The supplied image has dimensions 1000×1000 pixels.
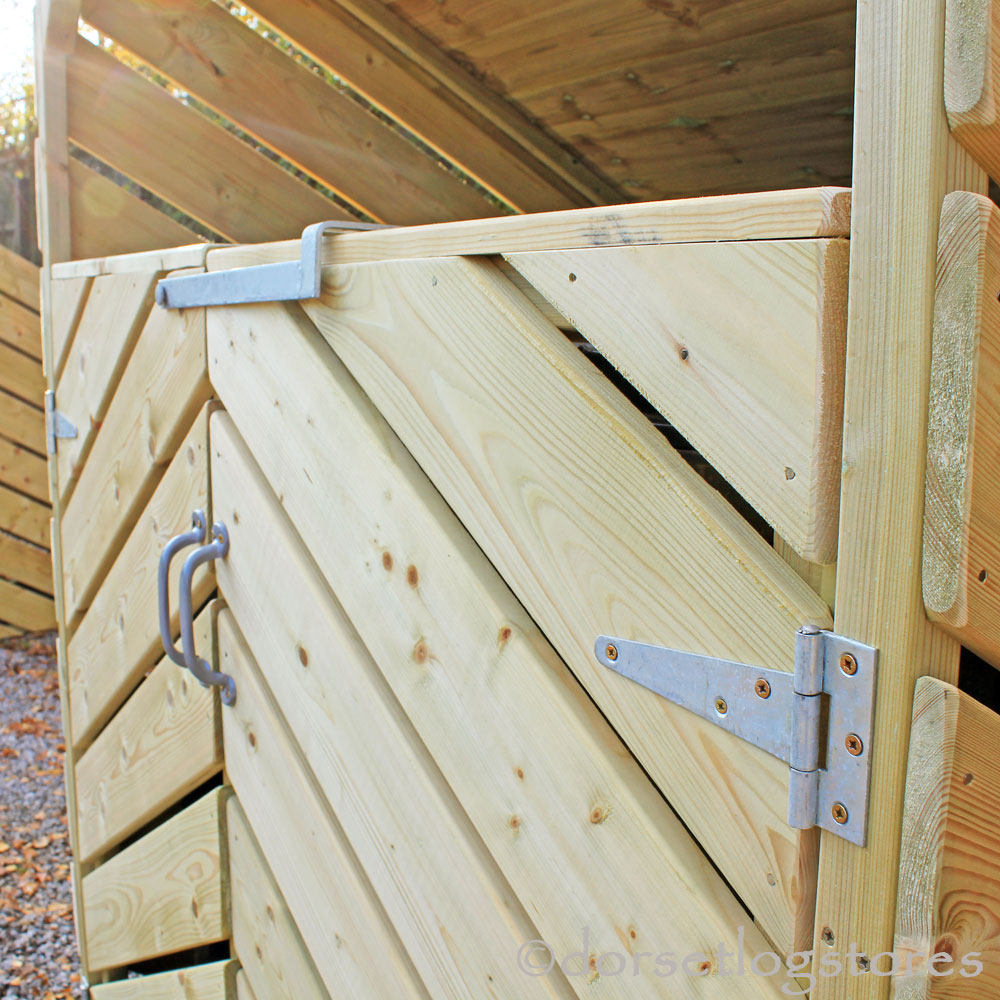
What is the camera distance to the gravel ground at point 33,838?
349 centimetres

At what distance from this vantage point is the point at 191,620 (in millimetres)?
1858

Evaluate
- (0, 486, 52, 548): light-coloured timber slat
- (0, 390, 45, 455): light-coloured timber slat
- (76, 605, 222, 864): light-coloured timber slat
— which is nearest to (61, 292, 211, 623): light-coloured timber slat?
(76, 605, 222, 864): light-coloured timber slat

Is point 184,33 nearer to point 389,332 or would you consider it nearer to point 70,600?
point 70,600

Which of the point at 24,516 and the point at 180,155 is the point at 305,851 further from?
the point at 24,516

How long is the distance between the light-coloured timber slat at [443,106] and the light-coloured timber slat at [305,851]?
6.10 ft

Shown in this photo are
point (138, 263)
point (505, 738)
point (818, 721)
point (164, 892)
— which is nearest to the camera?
point (818, 721)

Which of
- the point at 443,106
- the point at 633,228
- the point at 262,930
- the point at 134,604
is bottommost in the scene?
the point at 262,930

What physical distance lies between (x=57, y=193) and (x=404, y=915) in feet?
8.05

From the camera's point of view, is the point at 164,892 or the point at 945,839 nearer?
the point at 945,839

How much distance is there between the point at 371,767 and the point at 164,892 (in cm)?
123

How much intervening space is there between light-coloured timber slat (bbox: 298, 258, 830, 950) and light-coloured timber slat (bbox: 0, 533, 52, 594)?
5828 millimetres

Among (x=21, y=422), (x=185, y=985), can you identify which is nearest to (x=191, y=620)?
(x=185, y=985)

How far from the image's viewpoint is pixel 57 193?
2822 millimetres

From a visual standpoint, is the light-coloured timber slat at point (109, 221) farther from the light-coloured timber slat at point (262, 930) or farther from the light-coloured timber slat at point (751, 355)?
the light-coloured timber slat at point (751, 355)
